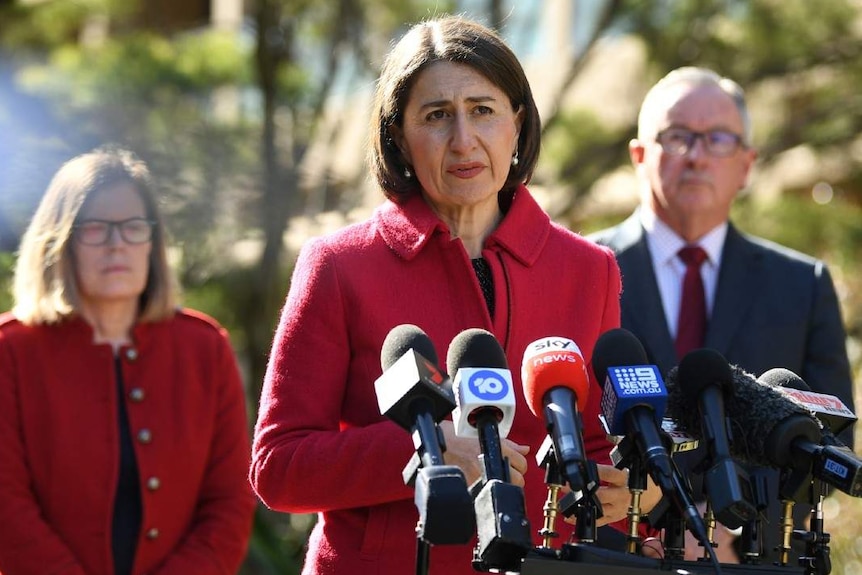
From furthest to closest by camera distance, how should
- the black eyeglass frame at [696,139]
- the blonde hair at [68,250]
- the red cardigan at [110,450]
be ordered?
the black eyeglass frame at [696,139]
the blonde hair at [68,250]
the red cardigan at [110,450]

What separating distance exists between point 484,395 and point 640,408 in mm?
274

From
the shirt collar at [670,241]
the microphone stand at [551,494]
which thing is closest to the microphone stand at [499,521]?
the microphone stand at [551,494]

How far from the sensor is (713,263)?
4.71 m

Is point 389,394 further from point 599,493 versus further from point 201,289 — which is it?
point 201,289

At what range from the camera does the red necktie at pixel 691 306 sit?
14.9 feet

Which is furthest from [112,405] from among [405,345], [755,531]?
[755,531]

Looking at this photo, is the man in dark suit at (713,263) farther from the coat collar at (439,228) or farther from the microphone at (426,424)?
the microphone at (426,424)

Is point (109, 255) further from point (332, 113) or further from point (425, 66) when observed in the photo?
point (332, 113)

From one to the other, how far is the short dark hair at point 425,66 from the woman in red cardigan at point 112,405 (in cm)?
140

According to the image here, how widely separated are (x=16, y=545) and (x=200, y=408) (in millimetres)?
733

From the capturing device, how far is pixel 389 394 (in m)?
2.30

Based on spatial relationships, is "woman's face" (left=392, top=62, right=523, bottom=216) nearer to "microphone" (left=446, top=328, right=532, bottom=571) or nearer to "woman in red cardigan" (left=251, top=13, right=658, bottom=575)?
"woman in red cardigan" (left=251, top=13, right=658, bottom=575)

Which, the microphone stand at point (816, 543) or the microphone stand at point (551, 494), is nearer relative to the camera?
the microphone stand at point (551, 494)

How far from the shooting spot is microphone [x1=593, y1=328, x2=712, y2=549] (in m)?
2.23
